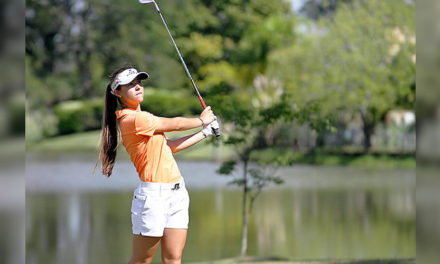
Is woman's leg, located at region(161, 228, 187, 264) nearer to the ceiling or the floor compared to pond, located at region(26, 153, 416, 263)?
nearer to the ceiling

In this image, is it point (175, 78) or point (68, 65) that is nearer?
point (175, 78)

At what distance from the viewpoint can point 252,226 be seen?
1002cm

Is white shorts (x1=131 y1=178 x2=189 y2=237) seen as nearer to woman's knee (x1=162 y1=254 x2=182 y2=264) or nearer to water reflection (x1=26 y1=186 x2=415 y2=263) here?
woman's knee (x1=162 y1=254 x2=182 y2=264)

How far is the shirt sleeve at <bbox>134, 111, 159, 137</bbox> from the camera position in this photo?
140 inches

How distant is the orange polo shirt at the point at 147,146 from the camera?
3555 mm

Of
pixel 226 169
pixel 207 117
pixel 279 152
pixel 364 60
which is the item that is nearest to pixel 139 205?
pixel 207 117

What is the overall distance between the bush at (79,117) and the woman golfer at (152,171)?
25021 mm

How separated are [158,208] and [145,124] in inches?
15.0

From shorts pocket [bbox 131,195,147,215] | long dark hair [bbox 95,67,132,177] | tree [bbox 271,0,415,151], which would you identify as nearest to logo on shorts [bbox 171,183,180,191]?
shorts pocket [bbox 131,195,147,215]

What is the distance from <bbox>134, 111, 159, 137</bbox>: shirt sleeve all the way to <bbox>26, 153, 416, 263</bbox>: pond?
4.16 metres

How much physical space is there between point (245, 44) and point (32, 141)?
869cm

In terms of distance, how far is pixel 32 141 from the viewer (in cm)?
2780

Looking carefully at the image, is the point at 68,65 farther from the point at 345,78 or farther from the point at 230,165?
the point at 230,165

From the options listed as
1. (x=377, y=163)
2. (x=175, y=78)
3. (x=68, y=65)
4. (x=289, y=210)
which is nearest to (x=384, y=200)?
(x=289, y=210)
